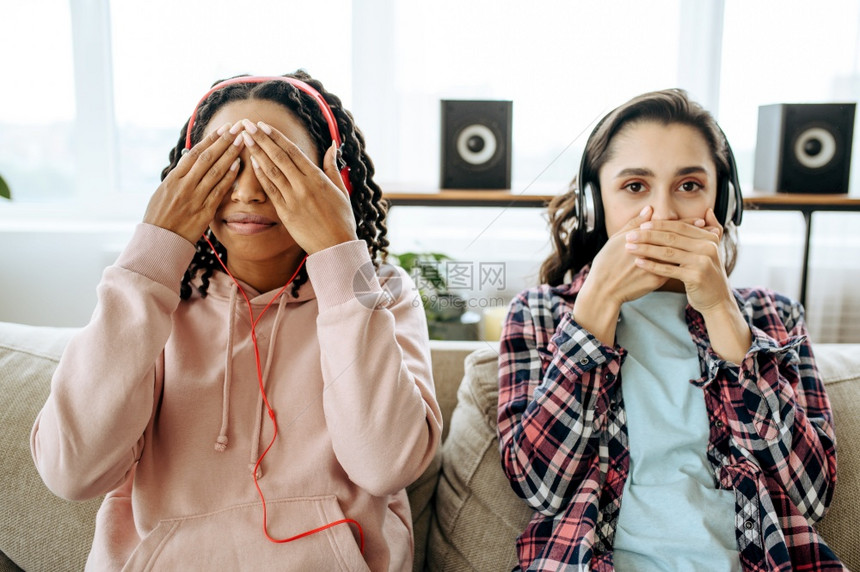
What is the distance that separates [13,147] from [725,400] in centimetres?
287

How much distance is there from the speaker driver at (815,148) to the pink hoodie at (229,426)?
155 cm

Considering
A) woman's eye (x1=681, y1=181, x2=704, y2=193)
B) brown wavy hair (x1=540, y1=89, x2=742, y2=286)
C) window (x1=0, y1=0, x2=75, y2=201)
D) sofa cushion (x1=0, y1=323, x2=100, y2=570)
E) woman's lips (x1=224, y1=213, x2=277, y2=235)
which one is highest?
window (x1=0, y1=0, x2=75, y2=201)

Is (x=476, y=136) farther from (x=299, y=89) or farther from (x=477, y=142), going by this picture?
(x=299, y=89)

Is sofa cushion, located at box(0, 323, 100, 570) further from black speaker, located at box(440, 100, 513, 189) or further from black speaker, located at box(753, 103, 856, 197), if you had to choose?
black speaker, located at box(753, 103, 856, 197)

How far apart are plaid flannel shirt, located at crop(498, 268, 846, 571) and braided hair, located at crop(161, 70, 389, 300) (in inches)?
14.0

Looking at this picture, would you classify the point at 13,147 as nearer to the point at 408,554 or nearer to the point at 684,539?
the point at 408,554

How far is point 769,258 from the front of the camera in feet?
8.07

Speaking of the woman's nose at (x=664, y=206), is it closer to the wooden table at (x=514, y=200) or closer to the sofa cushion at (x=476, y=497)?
the sofa cushion at (x=476, y=497)

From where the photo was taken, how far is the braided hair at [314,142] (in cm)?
98

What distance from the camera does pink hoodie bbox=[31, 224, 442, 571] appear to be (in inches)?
34.1

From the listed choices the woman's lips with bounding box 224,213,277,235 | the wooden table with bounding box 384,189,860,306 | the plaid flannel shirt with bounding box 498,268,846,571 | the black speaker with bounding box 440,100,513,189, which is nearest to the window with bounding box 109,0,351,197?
the black speaker with bounding box 440,100,513,189

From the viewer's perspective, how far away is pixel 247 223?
3.13ft

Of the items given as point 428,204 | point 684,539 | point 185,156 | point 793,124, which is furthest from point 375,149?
point 684,539

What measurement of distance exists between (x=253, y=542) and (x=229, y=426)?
0.53 feet
